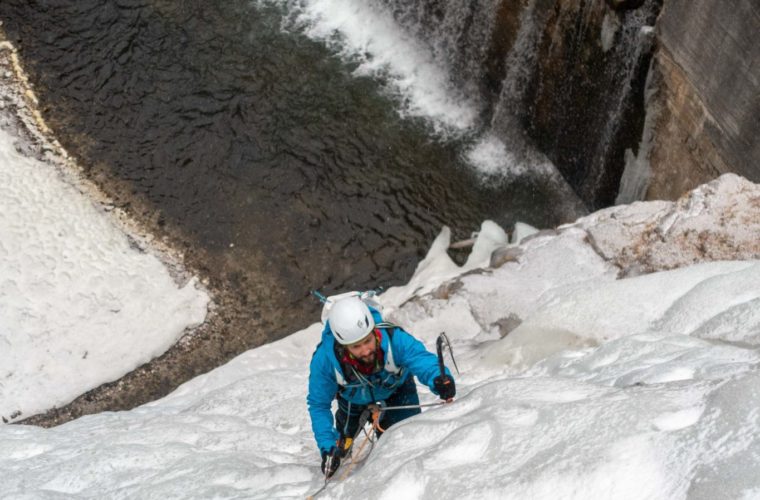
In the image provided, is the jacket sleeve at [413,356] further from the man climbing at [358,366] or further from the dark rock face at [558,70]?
the dark rock face at [558,70]

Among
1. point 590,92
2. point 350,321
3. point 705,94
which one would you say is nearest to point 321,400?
point 350,321

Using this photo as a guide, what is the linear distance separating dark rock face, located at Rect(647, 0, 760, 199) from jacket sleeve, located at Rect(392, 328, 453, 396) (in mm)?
5059

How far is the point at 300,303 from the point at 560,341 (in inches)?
170

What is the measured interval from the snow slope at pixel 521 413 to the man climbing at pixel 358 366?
271 mm

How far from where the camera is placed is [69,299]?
969 centimetres

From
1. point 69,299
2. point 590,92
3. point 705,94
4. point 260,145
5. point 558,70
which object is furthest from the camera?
point 260,145

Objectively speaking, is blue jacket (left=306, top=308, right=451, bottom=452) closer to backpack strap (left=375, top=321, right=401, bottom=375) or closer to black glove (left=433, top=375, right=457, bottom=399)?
backpack strap (left=375, top=321, right=401, bottom=375)

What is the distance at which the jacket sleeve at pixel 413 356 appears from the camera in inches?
182

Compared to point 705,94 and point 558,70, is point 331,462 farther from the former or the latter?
point 558,70

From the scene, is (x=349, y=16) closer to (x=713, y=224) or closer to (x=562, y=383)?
(x=713, y=224)

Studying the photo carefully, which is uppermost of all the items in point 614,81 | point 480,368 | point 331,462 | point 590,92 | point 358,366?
point 614,81

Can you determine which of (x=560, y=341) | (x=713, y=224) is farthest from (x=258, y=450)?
(x=713, y=224)

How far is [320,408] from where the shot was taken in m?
4.91

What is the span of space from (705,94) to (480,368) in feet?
13.4
